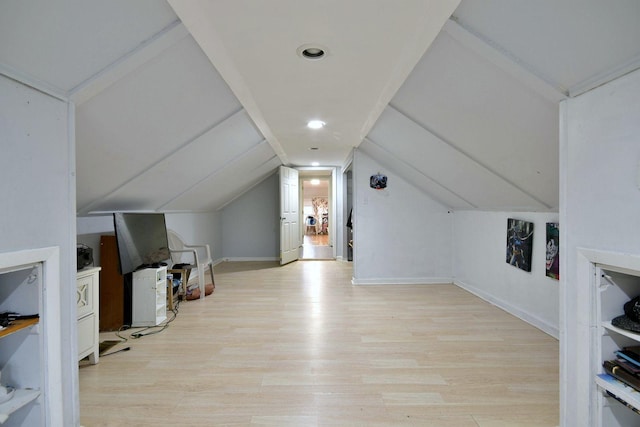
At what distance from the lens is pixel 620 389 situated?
1.22 metres

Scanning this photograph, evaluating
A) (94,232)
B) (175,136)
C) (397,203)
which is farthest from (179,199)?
(397,203)

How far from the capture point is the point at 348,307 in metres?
3.57

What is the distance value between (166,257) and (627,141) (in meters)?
3.78

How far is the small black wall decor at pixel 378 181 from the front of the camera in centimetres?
459

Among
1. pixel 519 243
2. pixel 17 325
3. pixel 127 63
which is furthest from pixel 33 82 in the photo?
pixel 519 243

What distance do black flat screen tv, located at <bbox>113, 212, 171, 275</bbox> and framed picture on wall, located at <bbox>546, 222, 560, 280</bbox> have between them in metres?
3.76

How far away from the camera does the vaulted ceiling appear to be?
121 centimetres

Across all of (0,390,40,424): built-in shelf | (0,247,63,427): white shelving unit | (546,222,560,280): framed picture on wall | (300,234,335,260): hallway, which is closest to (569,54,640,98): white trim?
(546,222,560,280): framed picture on wall

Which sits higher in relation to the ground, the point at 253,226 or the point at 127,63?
the point at 127,63

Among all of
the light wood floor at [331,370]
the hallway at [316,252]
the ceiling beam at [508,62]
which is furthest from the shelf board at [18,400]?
the hallway at [316,252]

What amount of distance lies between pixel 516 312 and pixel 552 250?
0.87 metres

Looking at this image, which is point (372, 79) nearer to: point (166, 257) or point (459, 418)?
point (459, 418)

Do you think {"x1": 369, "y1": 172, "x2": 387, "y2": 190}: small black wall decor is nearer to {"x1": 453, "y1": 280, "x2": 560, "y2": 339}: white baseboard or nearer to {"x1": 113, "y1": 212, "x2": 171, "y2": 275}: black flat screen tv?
{"x1": 453, "y1": 280, "x2": 560, "y2": 339}: white baseboard

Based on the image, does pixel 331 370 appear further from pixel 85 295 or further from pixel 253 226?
pixel 253 226
